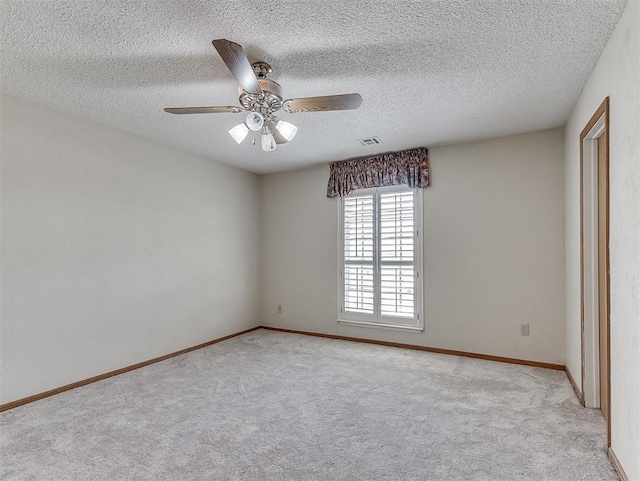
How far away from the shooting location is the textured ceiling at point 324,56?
1.82 m

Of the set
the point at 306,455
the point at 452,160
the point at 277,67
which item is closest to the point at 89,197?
the point at 277,67

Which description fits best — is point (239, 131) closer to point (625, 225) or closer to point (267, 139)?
point (267, 139)

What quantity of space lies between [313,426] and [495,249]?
269 centimetres

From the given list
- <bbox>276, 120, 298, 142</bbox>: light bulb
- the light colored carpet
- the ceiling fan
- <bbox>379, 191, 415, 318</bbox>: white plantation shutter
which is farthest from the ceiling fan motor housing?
<bbox>379, 191, 415, 318</bbox>: white plantation shutter

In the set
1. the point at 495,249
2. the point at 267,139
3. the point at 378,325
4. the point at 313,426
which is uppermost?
the point at 267,139

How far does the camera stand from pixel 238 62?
1794 mm

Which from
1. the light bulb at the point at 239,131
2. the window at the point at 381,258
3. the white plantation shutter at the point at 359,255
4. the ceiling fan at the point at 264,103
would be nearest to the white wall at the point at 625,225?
the ceiling fan at the point at 264,103

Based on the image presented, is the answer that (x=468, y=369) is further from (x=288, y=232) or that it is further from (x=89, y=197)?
(x=89, y=197)

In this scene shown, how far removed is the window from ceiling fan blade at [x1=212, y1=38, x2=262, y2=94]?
270 centimetres

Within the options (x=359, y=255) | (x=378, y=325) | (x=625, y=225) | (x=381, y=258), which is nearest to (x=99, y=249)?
(x=359, y=255)

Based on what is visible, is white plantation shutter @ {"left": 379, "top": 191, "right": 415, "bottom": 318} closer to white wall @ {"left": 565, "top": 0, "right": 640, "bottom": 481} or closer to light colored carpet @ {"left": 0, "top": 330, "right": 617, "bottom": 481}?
light colored carpet @ {"left": 0, "top": 330, "right": 617, "bottom": 481}

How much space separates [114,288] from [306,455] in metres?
2.55

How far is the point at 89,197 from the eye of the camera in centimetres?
333

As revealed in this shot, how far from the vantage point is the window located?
170 inches
